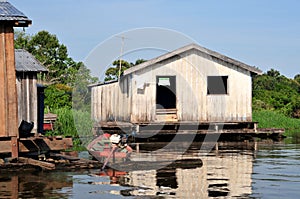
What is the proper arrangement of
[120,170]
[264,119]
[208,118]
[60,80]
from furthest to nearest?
[60,80], [264,119], [208,118], [120,170]

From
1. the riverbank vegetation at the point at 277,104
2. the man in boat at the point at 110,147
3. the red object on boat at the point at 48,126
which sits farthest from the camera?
the riverbank vegetation at the point at 277,104

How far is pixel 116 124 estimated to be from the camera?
3116 cm

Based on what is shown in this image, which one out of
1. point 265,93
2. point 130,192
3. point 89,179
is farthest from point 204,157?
point 265,93

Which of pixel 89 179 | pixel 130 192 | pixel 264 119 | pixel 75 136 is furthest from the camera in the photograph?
pixel 264 119

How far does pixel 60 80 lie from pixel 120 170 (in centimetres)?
3972

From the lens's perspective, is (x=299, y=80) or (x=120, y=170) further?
(x=299, y=80)

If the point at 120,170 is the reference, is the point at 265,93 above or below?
above

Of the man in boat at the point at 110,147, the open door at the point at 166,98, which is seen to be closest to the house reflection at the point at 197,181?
the man in boat at the point at 110,147

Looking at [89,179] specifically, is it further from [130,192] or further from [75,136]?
[75,136]

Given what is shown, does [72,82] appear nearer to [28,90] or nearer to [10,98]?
[28,90]

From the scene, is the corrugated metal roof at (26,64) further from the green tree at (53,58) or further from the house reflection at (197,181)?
the green tree at (53,58)

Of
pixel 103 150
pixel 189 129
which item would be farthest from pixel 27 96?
pixel 189 129

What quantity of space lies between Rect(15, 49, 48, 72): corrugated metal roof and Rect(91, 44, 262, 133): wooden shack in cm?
762

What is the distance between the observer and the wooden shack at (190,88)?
97.9ft
